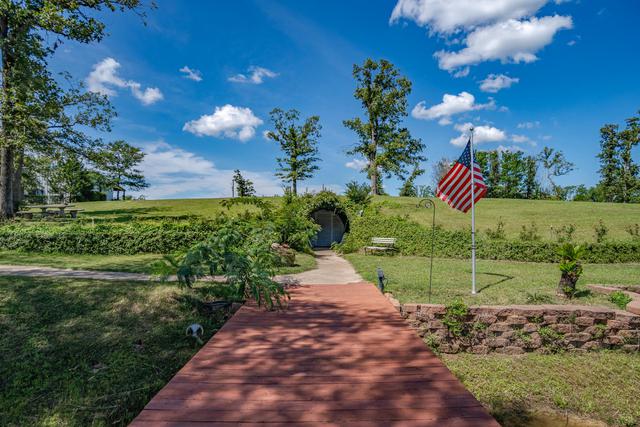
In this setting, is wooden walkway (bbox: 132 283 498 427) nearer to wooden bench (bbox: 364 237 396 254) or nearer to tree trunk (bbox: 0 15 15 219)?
wooden bench (bbox: 364 237 396 254)

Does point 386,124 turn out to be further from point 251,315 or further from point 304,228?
point 251,315

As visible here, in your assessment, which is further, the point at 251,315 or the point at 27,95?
the point at 27,95

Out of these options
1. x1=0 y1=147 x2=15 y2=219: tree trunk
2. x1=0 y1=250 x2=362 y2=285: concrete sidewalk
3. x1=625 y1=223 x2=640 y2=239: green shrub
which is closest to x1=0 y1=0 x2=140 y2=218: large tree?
x1=0 y1=147 x2=15 y2=219: tree trunk

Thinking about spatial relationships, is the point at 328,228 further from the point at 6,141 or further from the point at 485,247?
Result: the point at 6,141

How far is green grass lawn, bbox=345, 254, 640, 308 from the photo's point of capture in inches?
305

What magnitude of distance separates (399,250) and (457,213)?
10427 millimetres

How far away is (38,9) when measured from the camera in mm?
15883

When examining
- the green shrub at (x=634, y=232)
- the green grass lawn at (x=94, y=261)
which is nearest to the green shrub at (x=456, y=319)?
the green grass lawn at (x=94, y=261)

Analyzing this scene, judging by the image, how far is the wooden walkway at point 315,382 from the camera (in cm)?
251

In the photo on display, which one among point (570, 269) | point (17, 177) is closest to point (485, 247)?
point (570, 269)

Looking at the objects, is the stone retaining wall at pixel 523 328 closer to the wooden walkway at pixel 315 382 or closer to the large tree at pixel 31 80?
the wooden walkway at pixel 315 382

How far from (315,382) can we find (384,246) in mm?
14075

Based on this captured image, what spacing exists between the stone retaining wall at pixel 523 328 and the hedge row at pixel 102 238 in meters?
10.0

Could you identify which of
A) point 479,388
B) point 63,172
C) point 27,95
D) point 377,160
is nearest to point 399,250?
point 479,388
